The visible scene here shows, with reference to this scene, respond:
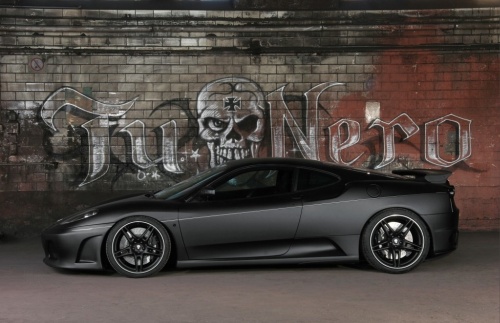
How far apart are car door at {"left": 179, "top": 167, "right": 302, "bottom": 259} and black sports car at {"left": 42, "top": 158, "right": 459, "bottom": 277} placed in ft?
0.04

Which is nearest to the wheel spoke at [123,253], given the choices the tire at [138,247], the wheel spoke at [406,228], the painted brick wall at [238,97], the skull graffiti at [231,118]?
the tire at [138,247]

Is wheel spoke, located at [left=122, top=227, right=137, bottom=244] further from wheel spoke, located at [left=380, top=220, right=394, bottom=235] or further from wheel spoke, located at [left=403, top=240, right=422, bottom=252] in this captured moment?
wheel spoke, located at [left=403, top=240, right=422, bottom=252]

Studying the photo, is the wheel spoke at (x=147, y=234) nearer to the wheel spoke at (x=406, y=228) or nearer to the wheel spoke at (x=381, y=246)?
the wheel spoke at (x=381, y=246)

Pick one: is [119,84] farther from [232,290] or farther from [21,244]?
[232,290]

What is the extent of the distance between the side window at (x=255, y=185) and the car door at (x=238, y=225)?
7 cm

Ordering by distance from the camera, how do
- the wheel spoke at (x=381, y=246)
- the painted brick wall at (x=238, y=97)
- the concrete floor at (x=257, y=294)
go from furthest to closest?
the painted brick wall at (x=238, y=97) < the wheel spoke at (x=381, y=246) < the concrete floor at (x=257, y=294)

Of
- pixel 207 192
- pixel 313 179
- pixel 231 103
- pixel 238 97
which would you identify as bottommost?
pixel 207 192

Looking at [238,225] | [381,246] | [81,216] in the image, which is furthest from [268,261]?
[81,216]

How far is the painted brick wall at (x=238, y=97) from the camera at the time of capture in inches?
408

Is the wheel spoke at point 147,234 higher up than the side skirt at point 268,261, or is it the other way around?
the wheel spoke at point 147,234

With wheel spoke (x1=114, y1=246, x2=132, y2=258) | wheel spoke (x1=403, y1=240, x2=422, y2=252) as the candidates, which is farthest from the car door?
wheel spoke (x1=403, y1=240, x2=422, y2=252)

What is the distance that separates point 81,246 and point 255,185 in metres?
2.04

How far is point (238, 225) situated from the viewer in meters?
6.77

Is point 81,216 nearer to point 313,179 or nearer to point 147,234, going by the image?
point 147,234
